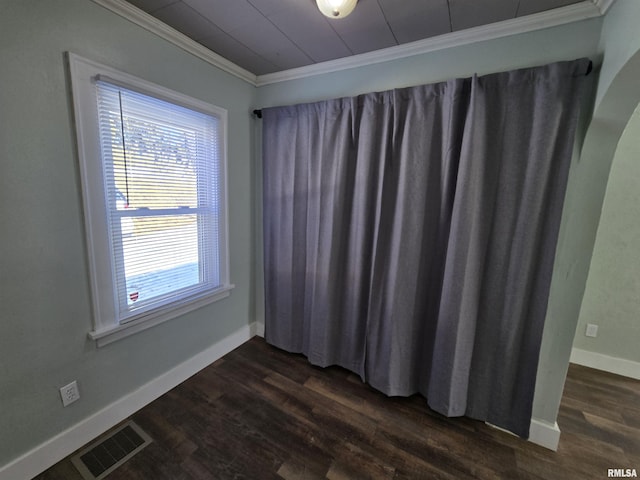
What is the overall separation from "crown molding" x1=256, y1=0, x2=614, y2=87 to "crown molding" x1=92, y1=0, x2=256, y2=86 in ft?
1.25

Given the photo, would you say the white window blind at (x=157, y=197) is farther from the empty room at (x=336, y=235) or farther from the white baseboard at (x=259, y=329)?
the white baseboard at (x=259, y=329)

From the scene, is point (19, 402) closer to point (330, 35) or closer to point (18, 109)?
point (18, 109)

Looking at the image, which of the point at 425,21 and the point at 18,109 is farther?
the point at 425,21

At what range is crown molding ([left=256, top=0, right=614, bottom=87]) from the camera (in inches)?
50.6

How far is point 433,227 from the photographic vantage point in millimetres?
1694

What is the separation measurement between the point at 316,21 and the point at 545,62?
4.31 ft

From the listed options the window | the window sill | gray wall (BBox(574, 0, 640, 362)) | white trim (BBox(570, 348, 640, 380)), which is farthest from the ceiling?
white trim (BBox(570, 348, 640, 380))

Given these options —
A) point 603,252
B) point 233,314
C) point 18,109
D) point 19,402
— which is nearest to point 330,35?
point 18,109

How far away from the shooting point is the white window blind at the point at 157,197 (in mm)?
1474

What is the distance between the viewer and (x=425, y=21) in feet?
4.76

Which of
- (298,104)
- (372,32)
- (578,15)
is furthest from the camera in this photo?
(298,104)

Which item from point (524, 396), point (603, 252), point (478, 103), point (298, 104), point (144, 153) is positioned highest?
point (298, 104)

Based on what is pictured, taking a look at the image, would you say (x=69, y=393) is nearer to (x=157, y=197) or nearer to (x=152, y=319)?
(x=152, y=319)

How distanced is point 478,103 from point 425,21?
22.2 inches
